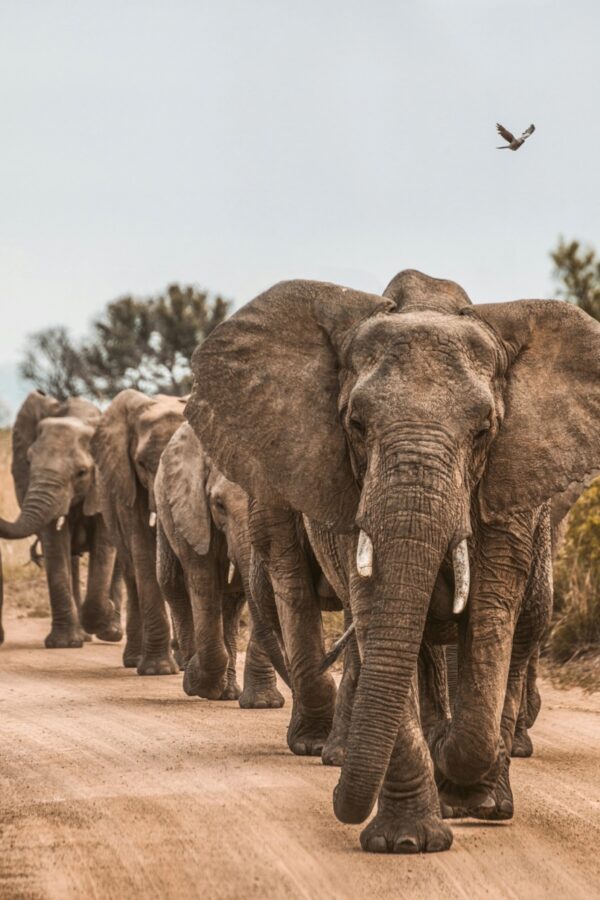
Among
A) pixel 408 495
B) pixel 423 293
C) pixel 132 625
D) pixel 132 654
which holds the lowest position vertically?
pixel 132 654

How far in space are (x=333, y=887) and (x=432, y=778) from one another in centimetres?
73

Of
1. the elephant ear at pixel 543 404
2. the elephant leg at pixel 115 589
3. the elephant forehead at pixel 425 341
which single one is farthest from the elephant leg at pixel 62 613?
the elephant forehead at pixel 425 341

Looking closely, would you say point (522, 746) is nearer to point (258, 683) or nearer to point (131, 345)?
point (258, 683)

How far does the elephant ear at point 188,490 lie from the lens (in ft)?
39.8

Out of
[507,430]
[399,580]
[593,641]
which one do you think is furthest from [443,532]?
[593,641]

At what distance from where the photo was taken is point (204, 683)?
12.1 metres

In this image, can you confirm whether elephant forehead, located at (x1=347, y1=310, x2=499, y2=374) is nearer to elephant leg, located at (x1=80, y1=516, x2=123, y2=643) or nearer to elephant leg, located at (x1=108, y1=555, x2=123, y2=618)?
elephant leg, located at (x1=80, y1=516, x2=123, y2=643)

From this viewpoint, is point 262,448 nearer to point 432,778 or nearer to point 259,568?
point 432,778

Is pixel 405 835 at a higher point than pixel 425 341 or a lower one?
lower

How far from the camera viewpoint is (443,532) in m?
6.35

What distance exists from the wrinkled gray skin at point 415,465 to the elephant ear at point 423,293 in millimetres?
10

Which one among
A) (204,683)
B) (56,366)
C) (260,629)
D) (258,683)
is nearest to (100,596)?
(204,683)

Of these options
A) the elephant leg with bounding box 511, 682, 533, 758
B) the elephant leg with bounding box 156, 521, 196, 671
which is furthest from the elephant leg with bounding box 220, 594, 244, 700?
the elephant leg with bounding box 511, 682, 533, 758

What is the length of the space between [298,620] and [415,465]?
267 cm
